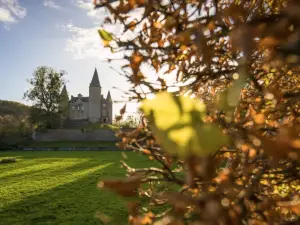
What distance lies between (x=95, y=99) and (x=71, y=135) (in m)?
22.9

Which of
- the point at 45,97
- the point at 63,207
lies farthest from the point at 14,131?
A: the point at 63,207

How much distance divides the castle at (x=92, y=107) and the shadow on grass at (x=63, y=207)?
60186 mm

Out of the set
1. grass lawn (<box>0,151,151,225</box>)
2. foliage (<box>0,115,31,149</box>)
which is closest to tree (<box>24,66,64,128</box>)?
foliage (<box>0,115,31,149</box>)

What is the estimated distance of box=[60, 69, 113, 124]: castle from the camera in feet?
237

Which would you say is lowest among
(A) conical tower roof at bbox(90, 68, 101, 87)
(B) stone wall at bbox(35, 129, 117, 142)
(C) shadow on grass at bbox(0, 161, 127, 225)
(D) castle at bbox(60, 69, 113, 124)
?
(C) shadow on grass at bbox(0, 161, 127, 225)

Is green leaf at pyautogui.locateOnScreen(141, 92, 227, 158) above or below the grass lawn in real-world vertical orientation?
above

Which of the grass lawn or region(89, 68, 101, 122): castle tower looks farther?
region(89, 68, 101, 122): castle tower

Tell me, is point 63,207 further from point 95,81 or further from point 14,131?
point 95,81

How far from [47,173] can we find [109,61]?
1626 cm

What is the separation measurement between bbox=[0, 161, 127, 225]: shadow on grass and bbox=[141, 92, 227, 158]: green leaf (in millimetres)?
6954

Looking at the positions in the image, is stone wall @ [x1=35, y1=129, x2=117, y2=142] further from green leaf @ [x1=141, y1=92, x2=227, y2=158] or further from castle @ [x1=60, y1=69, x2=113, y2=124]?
green leaf @ [x1=141, y1=92, x2=227, y2=158]

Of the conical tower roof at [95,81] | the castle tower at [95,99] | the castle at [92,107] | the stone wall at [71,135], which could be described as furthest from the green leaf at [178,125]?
the castle tower at [95,99]

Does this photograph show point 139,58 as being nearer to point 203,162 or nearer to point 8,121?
point 203,162

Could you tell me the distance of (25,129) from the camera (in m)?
54.1
